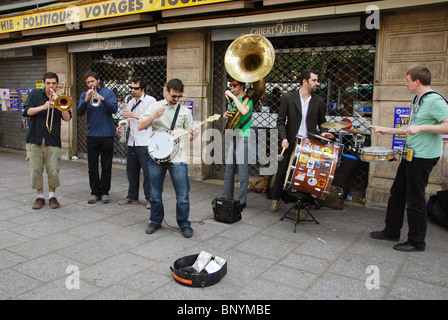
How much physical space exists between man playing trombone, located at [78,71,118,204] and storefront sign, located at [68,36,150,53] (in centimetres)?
260

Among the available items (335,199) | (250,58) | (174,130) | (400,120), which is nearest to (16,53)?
(250,58)

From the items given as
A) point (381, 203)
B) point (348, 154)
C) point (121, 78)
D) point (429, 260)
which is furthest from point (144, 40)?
point (429, 260)

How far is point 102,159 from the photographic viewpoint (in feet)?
20.0

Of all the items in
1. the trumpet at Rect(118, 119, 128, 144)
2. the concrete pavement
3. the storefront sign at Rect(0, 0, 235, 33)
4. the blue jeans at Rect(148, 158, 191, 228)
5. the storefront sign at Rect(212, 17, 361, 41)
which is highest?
the storefront sign at Rect(0, 0, 235, 33)

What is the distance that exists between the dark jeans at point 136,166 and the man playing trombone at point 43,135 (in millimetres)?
1026

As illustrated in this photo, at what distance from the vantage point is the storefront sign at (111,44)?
325 inches

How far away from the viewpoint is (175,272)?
139 inches

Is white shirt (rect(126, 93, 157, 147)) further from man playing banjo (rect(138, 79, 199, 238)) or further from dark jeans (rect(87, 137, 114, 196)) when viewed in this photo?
man playing banjo (rect(138, 79, 199, 238))

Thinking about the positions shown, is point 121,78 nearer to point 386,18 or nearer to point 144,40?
point 144,40

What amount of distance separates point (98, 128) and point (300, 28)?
3463mm

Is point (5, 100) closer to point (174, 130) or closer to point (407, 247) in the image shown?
point (174, 130)

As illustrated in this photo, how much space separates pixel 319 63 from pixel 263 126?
153cm

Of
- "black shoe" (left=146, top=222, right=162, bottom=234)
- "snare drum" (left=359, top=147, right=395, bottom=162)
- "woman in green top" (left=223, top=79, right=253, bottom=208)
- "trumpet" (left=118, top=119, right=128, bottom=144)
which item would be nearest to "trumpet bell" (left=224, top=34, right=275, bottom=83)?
"woman in green top" (left=223, top=79, right=253, bottom=208)

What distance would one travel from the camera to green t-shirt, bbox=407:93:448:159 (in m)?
4.11
